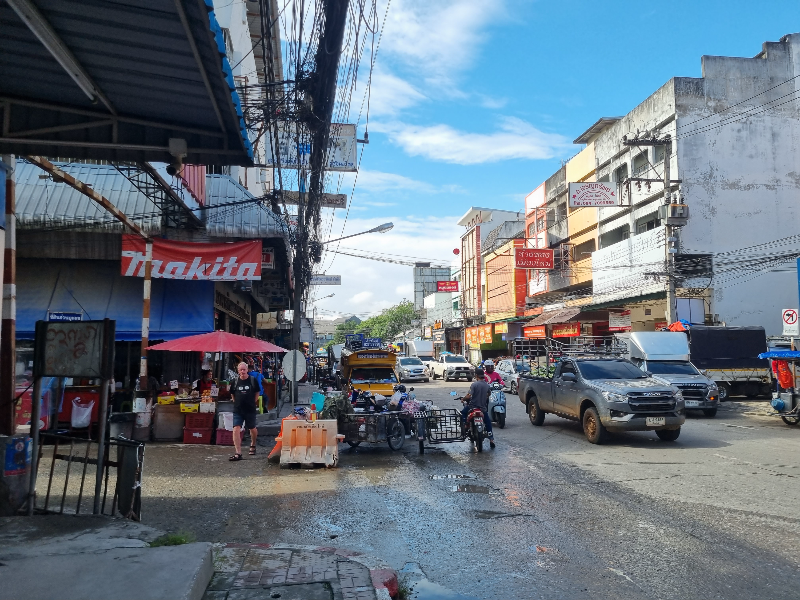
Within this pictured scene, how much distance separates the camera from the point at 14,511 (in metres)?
6.46

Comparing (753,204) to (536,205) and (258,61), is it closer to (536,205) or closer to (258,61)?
(536,205)

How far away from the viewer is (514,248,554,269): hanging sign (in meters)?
38.9

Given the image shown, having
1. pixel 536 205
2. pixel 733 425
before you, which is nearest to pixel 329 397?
pixel 733 425

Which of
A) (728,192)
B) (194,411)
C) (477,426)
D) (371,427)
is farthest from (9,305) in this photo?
(728,192)

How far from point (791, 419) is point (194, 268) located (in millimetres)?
Result: 15858

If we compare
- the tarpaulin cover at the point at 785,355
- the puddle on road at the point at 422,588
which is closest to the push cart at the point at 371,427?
the puddle on road at the point at 422,588

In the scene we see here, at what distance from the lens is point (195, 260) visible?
16672mm

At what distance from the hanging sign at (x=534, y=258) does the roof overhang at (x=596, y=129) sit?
7.40 meters

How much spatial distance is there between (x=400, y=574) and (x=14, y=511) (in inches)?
163

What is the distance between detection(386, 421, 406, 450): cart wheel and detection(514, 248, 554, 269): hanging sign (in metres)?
28.3

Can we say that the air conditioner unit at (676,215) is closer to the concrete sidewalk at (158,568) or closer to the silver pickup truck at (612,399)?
the silver pickup truck at (612,399)

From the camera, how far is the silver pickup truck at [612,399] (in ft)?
39.5

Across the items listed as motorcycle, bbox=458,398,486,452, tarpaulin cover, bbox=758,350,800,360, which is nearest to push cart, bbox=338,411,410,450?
motorcycle, bbox=458,398,486,452

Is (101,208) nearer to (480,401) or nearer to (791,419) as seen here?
(480,401)
